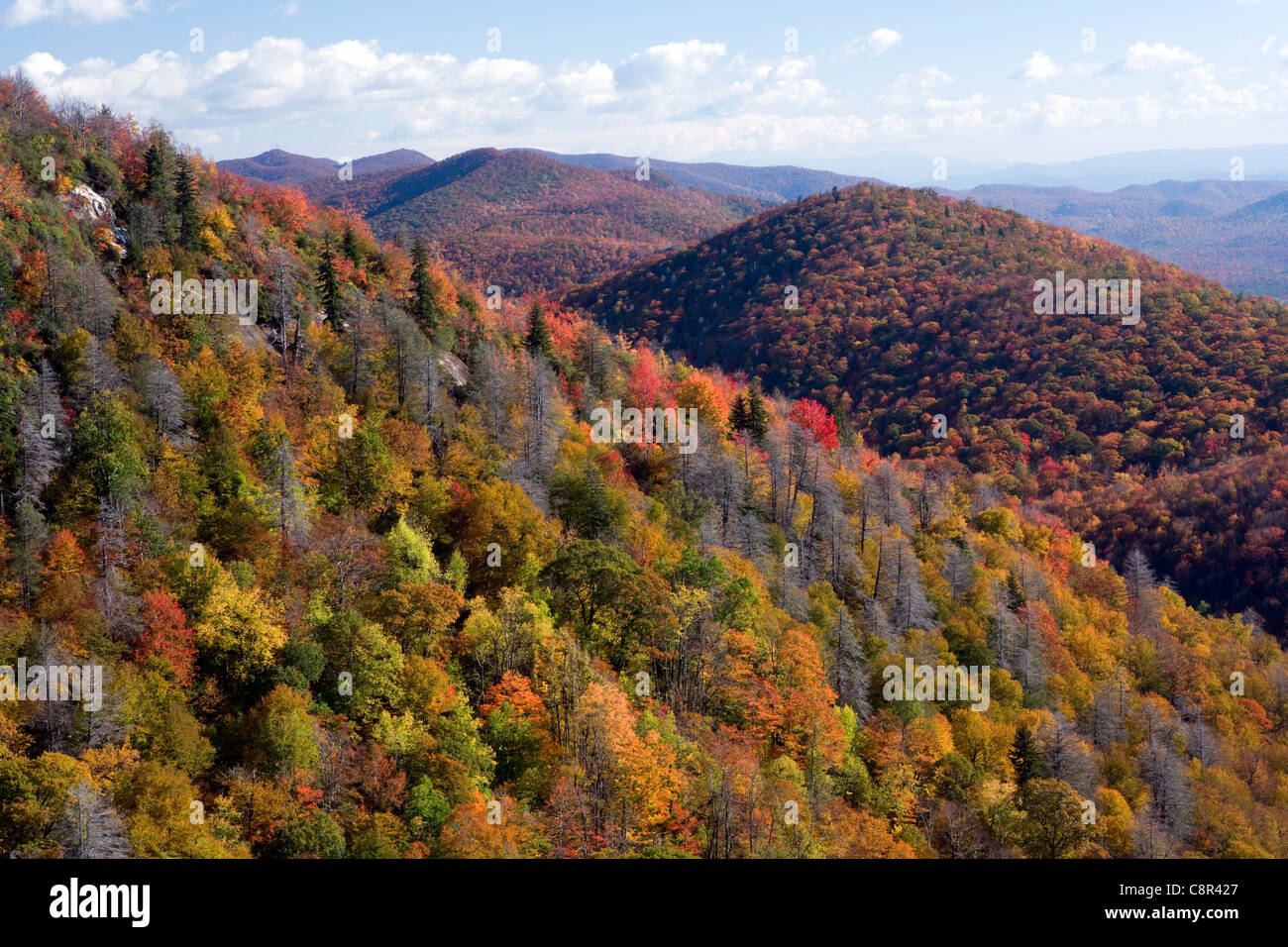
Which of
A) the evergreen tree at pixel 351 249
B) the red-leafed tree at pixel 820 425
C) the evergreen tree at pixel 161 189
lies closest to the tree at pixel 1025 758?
the red-leafed tree at pixel 820 425

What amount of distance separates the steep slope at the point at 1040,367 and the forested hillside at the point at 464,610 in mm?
39756

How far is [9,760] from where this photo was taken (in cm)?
2836

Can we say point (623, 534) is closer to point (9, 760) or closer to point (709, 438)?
point (709, 438)

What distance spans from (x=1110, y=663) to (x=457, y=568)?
2221 inches

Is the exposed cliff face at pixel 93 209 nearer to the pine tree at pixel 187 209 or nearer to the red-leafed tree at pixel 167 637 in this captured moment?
the pine tree at pixel 187 209

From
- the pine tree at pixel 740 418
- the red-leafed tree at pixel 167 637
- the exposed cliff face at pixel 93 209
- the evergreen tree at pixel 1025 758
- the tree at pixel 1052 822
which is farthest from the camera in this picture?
the pine tree at pixel 740 418

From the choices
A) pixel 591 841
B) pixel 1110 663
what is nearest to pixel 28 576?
pixel 591 841

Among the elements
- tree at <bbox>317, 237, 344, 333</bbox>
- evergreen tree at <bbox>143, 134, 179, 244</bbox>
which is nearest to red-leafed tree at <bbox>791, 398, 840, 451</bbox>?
tree at <bbox>317, 237, 344, 333</bbox>

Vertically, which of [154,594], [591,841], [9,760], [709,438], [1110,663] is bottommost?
[1110,663]

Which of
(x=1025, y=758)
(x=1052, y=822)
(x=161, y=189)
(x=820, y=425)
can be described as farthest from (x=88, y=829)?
(x=820, y=425)

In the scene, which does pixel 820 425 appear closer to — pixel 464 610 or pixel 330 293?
pixel 330 293

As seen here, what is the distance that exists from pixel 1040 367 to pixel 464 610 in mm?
132756

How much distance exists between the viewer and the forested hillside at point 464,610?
109 ft

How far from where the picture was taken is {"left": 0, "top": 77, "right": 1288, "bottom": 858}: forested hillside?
33.2 metres
